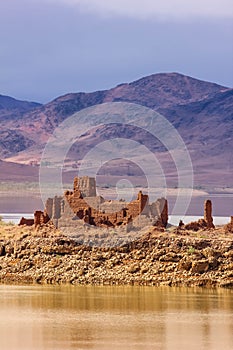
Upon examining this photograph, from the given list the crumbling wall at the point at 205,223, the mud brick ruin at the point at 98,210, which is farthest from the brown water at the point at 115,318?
A: the crumbling wall at the point at 205,223

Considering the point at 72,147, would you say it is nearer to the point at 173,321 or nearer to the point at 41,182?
the point at 41,182

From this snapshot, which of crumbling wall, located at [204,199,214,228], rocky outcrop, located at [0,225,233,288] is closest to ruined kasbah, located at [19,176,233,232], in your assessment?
rocky outcrop, located at [0,225,233,288]

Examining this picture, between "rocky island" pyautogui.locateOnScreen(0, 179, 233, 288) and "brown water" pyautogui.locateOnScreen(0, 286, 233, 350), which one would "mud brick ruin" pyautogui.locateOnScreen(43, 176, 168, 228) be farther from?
"brown water" pyautogui.locateOnScreen(0, 286, 233, 350)

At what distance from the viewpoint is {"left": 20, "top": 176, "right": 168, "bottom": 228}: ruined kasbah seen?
59.1 m

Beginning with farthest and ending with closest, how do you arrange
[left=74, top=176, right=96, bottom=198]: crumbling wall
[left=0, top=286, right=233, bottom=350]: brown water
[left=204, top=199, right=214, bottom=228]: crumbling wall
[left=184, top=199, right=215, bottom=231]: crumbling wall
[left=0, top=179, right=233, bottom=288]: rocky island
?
[left=204, top=199, right=214, bottom=228]: crumbling wall
[left=184, top=199, right=215, bottom=231]: crumbling wall
[left=74, top=176, right=96, bottom=198]: crumbling wall
[left=0, top=179, right=233, bottom=288]: rocky island
[left=0, top=286, right=233, bottom=350]: brown water

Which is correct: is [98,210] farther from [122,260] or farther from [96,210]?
[122,260]

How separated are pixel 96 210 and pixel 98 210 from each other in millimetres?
123

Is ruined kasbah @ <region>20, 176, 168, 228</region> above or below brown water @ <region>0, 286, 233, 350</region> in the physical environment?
above

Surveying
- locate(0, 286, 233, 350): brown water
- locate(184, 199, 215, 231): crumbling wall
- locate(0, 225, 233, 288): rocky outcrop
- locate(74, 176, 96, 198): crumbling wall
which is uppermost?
locate(74, 176, 96, 198): crumbling wall

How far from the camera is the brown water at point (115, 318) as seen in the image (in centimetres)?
3456

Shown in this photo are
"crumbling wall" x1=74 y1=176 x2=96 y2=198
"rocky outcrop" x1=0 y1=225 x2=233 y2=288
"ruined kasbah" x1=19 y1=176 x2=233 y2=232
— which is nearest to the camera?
"rocky outcrop" x1=0 y1=225 x2=233 y2=288

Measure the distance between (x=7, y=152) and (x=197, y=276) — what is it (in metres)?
140

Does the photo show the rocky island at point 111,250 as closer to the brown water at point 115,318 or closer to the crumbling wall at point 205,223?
the brown water at point 115,318

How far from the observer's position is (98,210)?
60.7 metres
